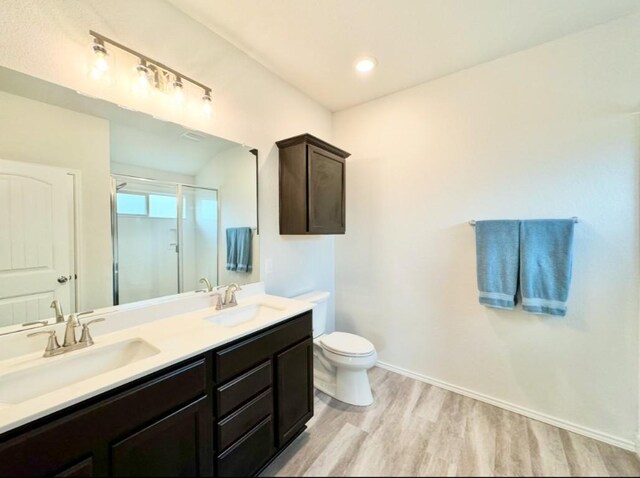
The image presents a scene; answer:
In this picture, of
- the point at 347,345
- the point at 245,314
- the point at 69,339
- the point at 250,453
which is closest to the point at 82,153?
the point at 69,339

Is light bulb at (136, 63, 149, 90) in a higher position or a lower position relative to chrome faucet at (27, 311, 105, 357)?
higher

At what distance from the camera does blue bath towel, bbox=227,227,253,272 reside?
189cm

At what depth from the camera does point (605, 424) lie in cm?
163

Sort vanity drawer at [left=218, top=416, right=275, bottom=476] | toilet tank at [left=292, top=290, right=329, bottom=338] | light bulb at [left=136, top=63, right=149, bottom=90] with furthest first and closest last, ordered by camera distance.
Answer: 1. toilet tank at [left=292, top=290, right=329, bottom=338]
2. light bulb at [left=136, top=63, right=149, bottom=90]
3. vanity drawer at [left=218, top=416, right=275, bottom=476]

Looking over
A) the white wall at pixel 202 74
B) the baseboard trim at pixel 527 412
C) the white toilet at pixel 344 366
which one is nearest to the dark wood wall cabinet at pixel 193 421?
the white toilet at pixel 344 366

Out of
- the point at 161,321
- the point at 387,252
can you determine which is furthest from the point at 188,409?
the point at 387,252

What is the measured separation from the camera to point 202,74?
1.67 meters

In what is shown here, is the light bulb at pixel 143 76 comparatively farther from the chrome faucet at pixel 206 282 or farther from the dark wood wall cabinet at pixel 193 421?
the dark wood wall cabinet at pixel 193 421

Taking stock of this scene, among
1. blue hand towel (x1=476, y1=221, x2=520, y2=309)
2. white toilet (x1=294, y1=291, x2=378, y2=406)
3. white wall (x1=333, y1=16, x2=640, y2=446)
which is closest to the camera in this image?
white wall (x1=333, y1=16, x2=640, y2=446)

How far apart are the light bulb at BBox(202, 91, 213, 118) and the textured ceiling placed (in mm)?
472

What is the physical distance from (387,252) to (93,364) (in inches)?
85.7

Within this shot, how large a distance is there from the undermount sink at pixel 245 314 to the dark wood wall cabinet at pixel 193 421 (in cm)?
14

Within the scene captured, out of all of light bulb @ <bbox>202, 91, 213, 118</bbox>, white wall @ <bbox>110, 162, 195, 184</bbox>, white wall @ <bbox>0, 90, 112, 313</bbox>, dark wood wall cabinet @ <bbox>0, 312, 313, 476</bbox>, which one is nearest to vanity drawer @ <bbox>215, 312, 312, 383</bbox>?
dark wood wall cabinet @ <bbox>0, 312, 313, 476</bbox>

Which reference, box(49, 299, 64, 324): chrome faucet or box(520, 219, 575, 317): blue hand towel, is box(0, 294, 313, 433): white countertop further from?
box(520, 219, 575, 317): blue hand towel
